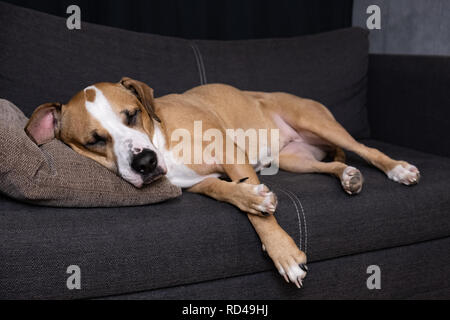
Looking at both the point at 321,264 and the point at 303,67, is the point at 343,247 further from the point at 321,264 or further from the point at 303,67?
the point at 303,67

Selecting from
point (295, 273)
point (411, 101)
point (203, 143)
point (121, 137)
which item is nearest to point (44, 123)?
point (121, 137)

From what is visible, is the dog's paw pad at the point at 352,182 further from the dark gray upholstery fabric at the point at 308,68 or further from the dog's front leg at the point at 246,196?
the dark gray upholstery fabric at the point at 308,68

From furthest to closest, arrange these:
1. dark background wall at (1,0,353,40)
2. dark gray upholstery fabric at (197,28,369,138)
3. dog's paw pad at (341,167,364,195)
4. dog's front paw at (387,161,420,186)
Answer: dark background wall at (1,0,353,40), dark gray upholstery fabric at (197,28,369,138), dog's front paw at (387,161,420,186), dog's paw pad at (341,167,364,195)

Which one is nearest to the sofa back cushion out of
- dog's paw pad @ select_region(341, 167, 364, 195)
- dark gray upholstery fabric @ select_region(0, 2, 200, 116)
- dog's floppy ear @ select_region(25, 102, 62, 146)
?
dark gray upholstery fabric @ select_region(0, 2, 200, 116)

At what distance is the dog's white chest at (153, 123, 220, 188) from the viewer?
181 cm

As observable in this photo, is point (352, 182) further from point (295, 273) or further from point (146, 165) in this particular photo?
point (146, 165)

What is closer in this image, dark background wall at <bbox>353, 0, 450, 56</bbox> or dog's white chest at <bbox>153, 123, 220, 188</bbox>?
dog's white chest at <bbox>153, 123, 220, 188</bbox>

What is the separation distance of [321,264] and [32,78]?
1538 millimetres

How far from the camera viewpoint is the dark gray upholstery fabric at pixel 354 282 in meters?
1.57

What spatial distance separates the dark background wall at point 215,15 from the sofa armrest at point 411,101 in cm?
114

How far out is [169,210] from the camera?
5.09ft

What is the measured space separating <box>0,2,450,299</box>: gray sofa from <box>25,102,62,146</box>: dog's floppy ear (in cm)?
32

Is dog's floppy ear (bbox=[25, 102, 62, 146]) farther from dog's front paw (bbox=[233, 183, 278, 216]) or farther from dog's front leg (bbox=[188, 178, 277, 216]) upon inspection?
dog's front paw (bbox=[233, 183, 278, 216])

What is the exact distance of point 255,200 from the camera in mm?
1538
